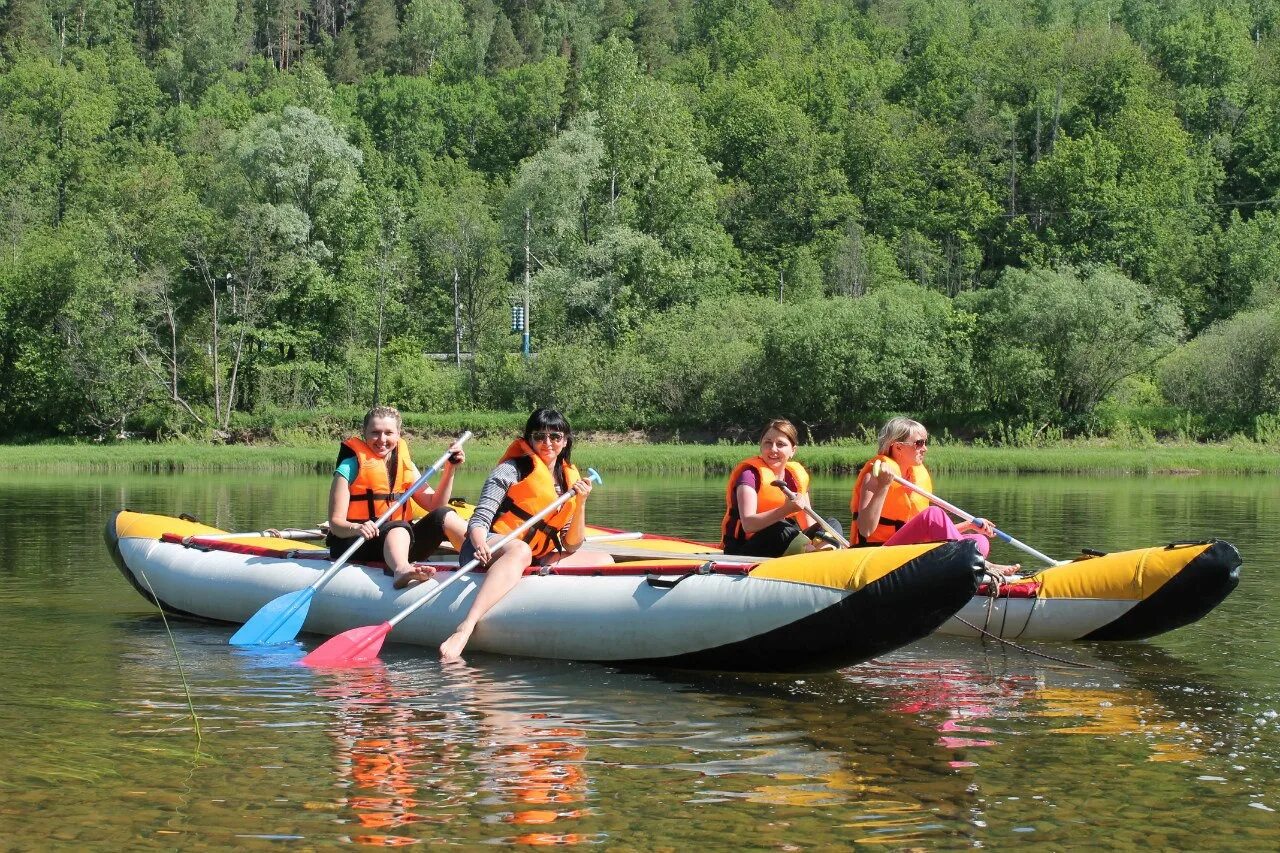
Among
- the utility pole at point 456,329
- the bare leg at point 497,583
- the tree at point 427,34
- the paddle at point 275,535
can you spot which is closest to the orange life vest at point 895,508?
the bare leg at point 497,583

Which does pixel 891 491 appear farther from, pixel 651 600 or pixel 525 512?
pixel 525 512

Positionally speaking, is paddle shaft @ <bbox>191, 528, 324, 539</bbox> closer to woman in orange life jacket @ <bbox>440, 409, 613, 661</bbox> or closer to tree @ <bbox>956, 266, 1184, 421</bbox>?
woman in orange life jacket @ <bbox>440, 409, 613, 661</bbox>

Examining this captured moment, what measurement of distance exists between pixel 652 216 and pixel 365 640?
131ft

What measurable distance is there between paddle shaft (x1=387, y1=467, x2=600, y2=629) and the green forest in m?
28.5

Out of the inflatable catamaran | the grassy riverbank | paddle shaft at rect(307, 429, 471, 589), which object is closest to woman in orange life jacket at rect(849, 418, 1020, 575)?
the inflatable catamaran

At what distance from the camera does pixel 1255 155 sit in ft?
219

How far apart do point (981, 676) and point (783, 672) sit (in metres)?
1.19

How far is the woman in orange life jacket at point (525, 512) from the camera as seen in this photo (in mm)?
8461

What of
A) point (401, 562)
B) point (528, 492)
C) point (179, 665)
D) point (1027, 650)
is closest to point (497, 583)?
point (528, 492)

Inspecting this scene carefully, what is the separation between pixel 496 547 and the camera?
8.41 metres

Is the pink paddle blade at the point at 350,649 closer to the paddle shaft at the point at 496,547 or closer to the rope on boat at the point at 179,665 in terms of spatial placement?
the paddle shaft at the point at 496,547

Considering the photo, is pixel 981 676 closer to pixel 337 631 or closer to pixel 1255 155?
pixel 337 631

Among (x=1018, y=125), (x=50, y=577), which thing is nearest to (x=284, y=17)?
(x=1018, y=125)

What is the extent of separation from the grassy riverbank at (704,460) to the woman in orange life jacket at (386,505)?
61.8 feet
